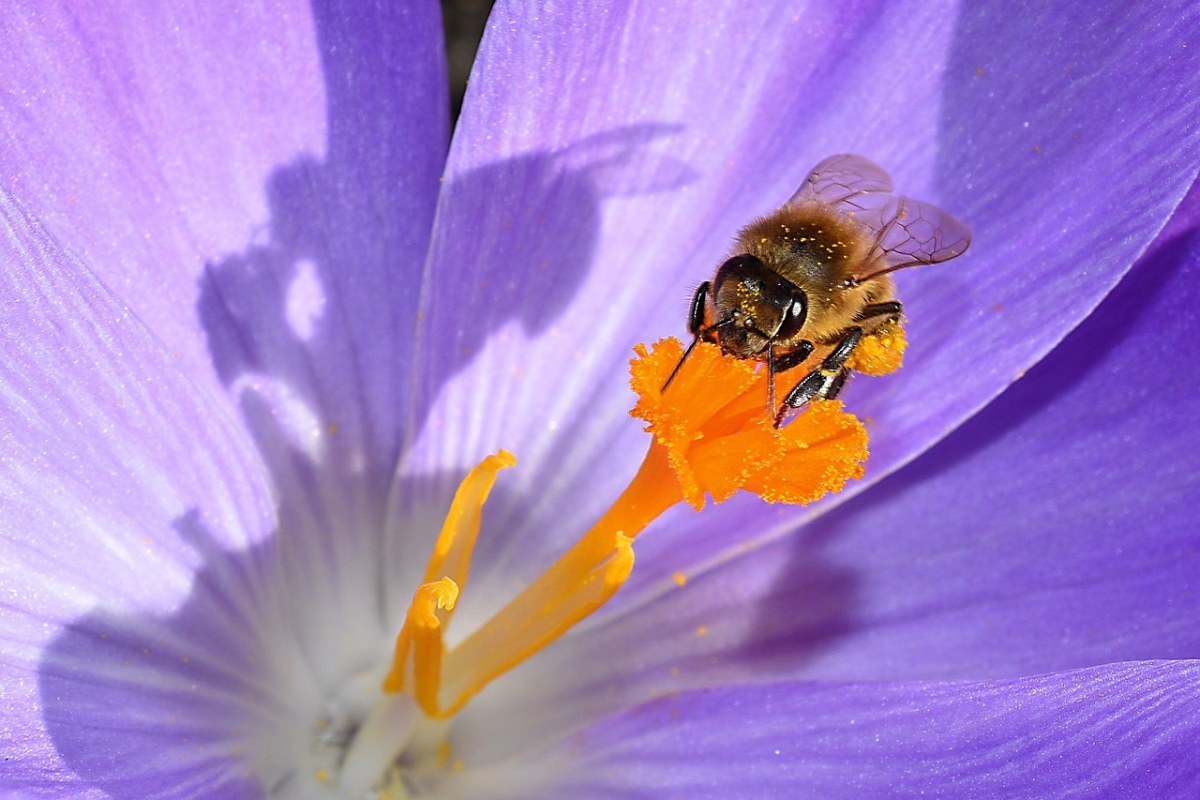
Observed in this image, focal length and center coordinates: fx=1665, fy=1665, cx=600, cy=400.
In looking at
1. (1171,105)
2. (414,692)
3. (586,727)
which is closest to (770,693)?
(586,727)

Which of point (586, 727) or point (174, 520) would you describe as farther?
point (586, 727)

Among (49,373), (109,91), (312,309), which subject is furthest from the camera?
(312,309)

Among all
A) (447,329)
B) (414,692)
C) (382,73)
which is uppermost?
(382,73)

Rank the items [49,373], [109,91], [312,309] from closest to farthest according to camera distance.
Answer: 1. [49,373]
2. [109,91]
3. [312,309]

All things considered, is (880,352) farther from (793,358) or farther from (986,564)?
(986,564)

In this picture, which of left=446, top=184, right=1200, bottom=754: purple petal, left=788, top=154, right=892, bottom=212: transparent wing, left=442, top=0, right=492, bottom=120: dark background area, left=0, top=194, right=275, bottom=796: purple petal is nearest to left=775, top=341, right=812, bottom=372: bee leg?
left=788, top=154, right=892, bottom=212: transparent wing

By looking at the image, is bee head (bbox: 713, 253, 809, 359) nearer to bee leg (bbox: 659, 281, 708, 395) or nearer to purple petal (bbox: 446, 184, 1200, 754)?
bee leg (bbox: 659, 281, 708, 395)

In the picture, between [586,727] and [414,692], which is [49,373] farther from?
[586,727]
